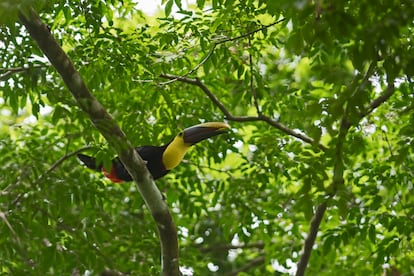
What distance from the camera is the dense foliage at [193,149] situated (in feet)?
17.2

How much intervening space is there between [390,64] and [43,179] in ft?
9.54

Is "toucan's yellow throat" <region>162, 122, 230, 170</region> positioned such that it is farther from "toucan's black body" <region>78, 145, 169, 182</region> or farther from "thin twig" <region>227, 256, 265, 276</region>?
"thin twig" <region>227, 256, 265, 276</region>

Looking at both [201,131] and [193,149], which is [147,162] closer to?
[201,131]

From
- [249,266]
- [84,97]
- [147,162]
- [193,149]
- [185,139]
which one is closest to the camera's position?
[84,97]

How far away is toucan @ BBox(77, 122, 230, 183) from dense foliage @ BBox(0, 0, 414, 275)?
18cm

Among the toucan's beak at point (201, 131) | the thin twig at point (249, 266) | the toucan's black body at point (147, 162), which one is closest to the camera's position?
the toucan's black body at point (147, 162)

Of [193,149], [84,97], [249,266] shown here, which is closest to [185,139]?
[193,149]

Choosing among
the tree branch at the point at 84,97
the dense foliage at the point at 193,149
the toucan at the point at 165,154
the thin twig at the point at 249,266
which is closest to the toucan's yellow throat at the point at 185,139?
the toucan at the point at 165,154

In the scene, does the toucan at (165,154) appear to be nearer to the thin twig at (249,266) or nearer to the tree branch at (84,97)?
the tree branch at (84,97)

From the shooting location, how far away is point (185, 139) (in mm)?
6293


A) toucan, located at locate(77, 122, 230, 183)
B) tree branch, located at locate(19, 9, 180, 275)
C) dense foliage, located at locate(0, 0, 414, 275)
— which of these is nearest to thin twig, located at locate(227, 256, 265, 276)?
dense foliage, located at locate(0, 0, 414, 275)

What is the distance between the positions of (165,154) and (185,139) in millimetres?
234

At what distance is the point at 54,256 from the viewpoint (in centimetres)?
507

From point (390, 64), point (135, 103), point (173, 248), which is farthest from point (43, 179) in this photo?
point (390, 64)
